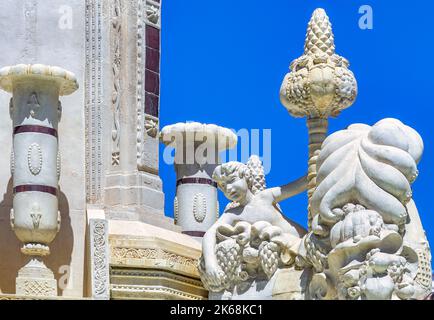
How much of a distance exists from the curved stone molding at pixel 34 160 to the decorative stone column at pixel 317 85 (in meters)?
3.16

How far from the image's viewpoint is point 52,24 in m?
26.7

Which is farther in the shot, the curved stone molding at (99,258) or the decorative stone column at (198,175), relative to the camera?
the decorative stone column at (198,175)

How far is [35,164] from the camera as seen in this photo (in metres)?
24.7

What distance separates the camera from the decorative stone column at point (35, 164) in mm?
24656

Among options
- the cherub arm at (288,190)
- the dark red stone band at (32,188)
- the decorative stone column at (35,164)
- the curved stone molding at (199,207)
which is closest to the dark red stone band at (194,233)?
the curved stone molding at (199,207)

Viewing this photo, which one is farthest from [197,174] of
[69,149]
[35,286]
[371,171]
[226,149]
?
[371,171]

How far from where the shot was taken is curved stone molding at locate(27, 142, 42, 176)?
24.7 meters

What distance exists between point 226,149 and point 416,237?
6598 mm

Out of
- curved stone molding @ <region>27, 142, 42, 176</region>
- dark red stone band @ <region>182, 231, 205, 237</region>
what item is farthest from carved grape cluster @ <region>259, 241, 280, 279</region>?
dark red stone band @ <region>182, 231, 205, 237</region>

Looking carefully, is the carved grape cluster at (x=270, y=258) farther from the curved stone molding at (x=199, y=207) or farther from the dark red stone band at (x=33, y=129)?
the curved stone molding at (x=199, y=207)

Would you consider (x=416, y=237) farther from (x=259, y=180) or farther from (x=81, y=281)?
(x=81, y=281)

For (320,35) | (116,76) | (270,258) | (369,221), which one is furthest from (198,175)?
(369,221)

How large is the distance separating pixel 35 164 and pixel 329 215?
446 cm

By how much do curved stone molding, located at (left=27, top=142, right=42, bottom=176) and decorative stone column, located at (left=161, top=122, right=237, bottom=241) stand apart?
3.18m
